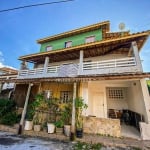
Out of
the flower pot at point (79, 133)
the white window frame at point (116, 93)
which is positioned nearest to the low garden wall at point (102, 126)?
the flower pot at point (79, 133)

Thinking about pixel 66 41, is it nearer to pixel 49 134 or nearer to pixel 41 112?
pixel 41 112

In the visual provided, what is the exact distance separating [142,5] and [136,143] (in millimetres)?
9125

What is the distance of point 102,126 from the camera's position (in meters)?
6.91

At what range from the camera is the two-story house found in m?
6.88

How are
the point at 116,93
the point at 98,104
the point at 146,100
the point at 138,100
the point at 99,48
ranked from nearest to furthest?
the point at 146,100 < the point at 138,100 < the point at 99,48 < the point at 98,104 < the point at 116,93

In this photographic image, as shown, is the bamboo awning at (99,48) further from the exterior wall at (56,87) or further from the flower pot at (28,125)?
the flower pot at (28,125)

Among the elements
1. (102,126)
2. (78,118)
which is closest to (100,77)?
(78,118)

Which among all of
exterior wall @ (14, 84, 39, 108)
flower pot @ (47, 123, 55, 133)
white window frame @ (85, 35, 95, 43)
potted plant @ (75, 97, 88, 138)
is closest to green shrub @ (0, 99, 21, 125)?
exterior wall @ (14, 84, 39, 108)

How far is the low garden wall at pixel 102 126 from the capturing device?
21.6 ft

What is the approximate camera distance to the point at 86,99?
830 centimetres

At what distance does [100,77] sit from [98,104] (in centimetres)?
428

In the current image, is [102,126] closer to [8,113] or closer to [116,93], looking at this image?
[116,93]

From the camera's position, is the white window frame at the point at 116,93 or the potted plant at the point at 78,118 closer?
the potted plant at the point at 78,118

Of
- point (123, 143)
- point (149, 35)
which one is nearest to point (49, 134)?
point (123, 143)
